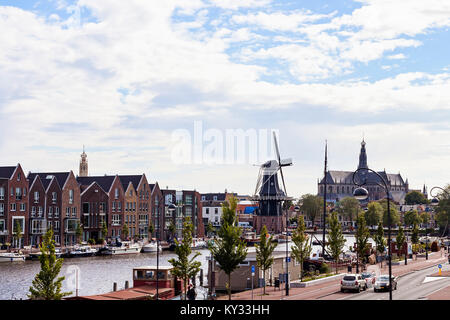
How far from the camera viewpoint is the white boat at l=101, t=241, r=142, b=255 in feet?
365

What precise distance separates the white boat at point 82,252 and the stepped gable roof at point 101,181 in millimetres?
25889

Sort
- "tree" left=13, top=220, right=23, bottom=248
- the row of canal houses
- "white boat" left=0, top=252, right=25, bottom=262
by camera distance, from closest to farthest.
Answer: "white boat" left=0, top=252, right=25, bottom=262 < "tree" left=13, top=220, right=23, bottom=248 < the row of canal houses

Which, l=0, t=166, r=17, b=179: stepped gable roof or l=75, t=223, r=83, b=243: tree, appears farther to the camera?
l=75, t=223, r=83, b=243: tree

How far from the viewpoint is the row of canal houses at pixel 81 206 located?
105 m

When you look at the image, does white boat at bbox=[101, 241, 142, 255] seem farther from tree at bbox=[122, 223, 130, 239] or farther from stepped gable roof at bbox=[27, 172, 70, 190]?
stepped gable roof at bbox=[27, 172, 70, 190]

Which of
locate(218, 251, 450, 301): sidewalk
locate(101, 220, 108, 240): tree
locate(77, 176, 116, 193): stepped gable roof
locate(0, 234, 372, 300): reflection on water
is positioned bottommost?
locate(0, 234, 372, 300): reflection on water

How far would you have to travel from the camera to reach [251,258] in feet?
193

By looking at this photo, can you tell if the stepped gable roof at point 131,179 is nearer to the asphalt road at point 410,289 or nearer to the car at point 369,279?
the asphalt road at point 410,289

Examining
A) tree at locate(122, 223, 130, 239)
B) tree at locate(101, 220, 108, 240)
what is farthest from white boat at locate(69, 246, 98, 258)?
tree at locate(122, 223, 130, 239)

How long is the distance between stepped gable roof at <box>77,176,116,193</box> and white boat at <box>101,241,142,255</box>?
18568 mm

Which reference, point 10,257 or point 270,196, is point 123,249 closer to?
point 10,257

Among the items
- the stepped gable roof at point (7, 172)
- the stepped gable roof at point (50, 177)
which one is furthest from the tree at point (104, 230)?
the stepped gable roof at point (7, 172)
